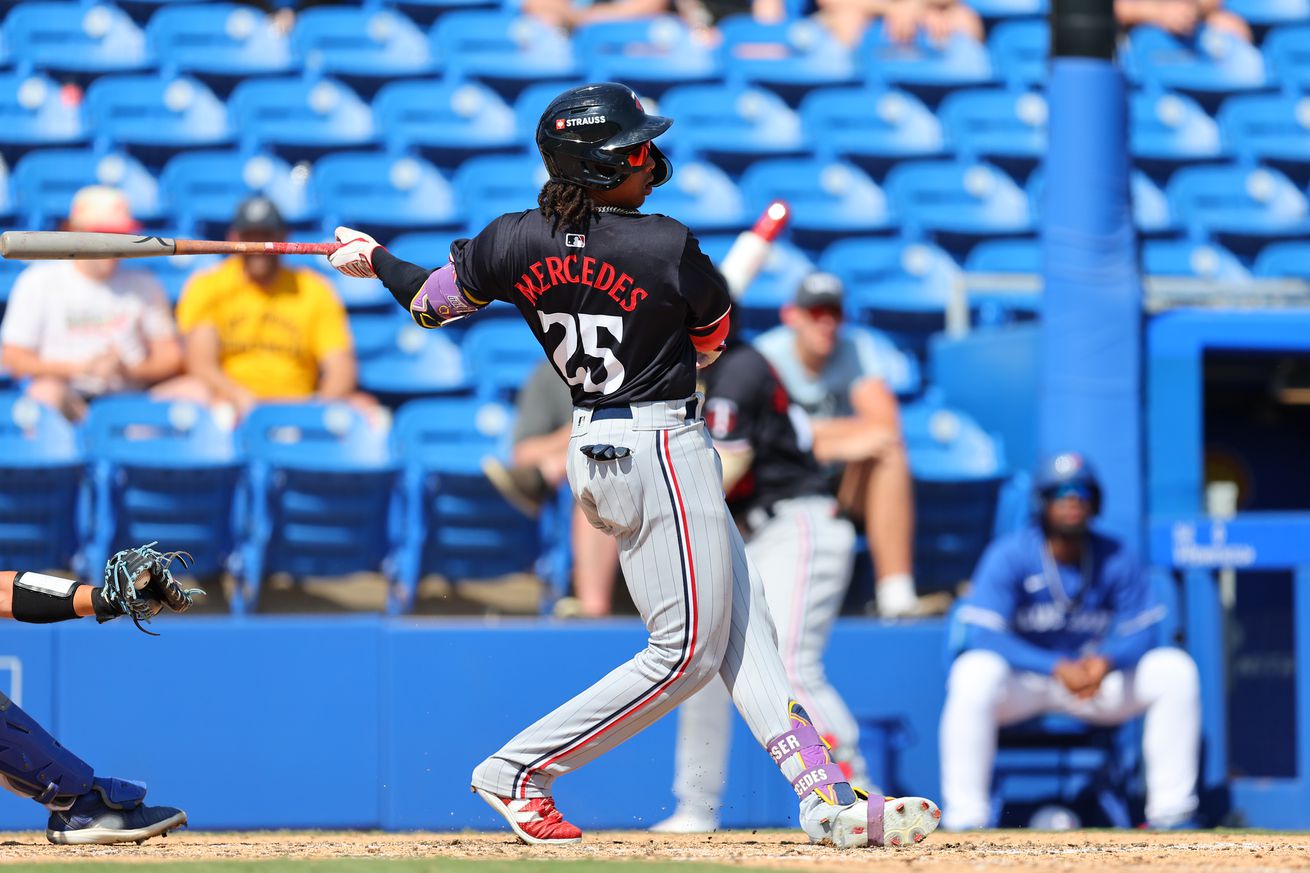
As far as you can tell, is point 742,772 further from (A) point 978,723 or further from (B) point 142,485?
(B) point 142,485

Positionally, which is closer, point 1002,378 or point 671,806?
point 671,806

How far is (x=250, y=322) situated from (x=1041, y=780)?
3.22 m

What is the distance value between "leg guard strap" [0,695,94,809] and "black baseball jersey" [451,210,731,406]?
1.35 m

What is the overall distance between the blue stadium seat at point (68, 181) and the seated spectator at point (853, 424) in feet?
9.38

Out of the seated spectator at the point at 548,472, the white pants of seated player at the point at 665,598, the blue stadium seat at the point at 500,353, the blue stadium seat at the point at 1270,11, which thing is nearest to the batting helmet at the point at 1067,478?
the seated spectator at the point at 548,472

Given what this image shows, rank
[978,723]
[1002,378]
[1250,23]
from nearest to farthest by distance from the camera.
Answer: [978,723] → [1002,378] → [1250,23]

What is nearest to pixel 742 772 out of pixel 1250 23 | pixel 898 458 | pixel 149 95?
pixel 898 458

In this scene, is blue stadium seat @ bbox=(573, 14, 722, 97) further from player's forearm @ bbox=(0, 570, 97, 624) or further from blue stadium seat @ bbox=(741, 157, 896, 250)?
player's forearm @ bbox=(0, 570, 97, 624)

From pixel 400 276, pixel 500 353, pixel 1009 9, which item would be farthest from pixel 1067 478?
pixel 1009 9

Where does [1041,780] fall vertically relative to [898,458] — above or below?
below

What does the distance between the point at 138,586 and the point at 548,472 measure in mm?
2627

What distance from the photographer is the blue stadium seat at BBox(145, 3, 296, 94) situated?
8562 mm

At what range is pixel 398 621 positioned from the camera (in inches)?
232

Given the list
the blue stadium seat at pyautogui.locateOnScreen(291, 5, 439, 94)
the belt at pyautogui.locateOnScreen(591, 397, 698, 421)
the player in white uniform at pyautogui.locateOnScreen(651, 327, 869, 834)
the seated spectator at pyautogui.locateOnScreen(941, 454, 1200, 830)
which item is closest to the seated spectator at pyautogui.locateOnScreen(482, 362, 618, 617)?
the player in white uniform at pyautogui.locateOnScreen(651, 327, 869, 834)
